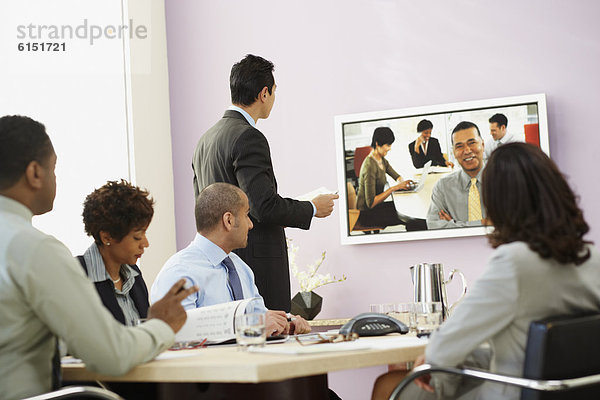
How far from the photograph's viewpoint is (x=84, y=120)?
440 centimetres

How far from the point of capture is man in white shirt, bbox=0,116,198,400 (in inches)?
62.7

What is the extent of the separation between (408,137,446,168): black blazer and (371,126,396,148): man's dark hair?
5.7 inches

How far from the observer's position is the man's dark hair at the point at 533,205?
5.43ft

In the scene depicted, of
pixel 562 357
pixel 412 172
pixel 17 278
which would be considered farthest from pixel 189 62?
pixel 562 357

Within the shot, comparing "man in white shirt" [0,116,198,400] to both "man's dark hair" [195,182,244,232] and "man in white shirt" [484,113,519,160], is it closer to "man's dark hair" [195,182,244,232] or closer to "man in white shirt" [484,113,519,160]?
"man's dark hair" [195,182,244,232]

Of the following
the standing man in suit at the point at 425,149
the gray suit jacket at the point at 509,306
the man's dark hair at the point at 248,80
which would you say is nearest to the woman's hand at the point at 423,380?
the gray suit jacket at the point at 509,306

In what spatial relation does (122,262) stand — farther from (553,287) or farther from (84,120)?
(84,120)

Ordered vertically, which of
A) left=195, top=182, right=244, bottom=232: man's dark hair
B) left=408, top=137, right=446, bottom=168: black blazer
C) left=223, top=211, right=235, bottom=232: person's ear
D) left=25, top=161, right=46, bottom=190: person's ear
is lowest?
left=223, top=211, right=235, bottom=232: person's ear

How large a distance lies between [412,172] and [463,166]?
31 centimetres

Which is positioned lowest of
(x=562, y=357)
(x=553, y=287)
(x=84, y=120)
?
(x=562, y=357)

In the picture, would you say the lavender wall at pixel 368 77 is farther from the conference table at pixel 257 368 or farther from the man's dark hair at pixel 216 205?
the conference table at pixel 257 368

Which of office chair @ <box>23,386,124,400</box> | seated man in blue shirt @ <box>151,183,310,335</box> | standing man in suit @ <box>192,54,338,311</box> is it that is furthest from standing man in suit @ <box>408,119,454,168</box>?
office chair @ <box>23,386,124,400</box>

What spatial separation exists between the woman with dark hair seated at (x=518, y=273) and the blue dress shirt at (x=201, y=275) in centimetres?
94

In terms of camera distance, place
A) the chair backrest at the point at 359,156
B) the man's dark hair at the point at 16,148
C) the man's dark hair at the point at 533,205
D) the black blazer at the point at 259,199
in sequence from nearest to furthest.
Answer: the man's dark hair at the point at 533,205, the man's dark hair at the point at 16,148, the black blazer at the point at 259,199, the chair backrest at the point at 359,156
